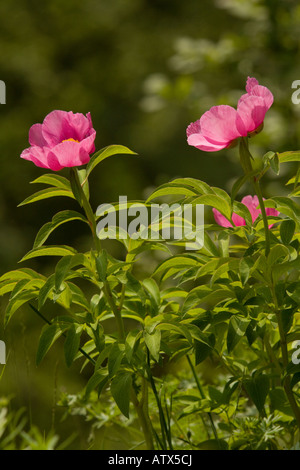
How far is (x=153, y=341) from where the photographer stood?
0.85m

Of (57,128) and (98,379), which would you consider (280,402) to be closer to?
(98,379)

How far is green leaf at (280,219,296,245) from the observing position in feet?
2.95

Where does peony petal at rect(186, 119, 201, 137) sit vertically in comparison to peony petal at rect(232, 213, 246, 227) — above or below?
above

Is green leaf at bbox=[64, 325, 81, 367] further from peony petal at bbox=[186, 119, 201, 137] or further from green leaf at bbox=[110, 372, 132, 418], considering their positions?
peony petal at bbox=[186, 119, 201, 137]

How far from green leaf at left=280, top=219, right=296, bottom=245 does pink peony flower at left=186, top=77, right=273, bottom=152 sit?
133 millimetres

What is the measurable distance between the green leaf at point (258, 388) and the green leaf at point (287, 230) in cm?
20

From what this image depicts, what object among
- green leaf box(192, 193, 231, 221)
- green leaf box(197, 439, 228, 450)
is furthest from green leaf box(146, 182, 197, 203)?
green leaf box(197, 439, 228, 450)

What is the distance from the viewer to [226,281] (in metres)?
0.94

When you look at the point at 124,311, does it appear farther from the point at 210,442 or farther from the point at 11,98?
the point at 11,98

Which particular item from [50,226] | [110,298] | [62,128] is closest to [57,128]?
[62,128]

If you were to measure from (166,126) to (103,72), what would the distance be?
665mm

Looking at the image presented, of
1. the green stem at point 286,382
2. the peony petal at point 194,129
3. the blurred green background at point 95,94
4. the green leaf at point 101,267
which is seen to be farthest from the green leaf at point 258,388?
the blurred green background at point 95,94

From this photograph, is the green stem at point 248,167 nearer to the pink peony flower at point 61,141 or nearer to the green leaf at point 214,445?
the pink peony flower at point 61,141

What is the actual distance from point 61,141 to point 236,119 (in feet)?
0.86
